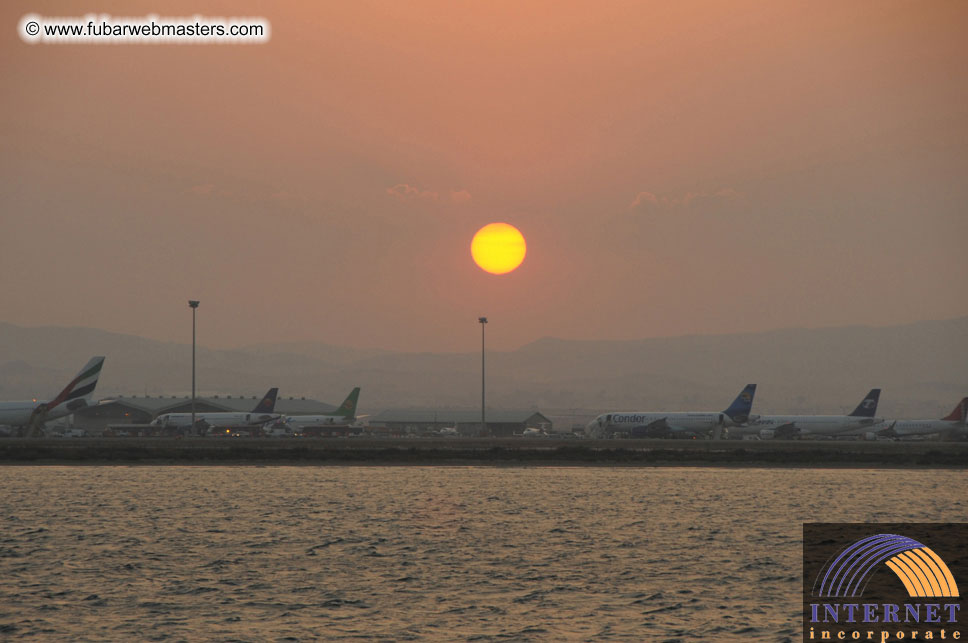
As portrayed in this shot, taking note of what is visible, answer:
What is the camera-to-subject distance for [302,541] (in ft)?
140

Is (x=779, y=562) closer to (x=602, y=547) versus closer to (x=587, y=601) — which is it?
(x=602, y=547)

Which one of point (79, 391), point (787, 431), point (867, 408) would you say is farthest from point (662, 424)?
point (79, 391)

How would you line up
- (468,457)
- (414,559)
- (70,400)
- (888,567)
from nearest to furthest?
1. (888,567)
2. (414,559)
3. (468,457)
4. (70,400)

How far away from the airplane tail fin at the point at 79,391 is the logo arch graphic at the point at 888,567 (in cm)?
13897

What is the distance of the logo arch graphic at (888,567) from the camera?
32.1 metres

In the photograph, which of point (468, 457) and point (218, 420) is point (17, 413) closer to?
point (218, 420)

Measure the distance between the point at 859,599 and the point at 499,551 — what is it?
14655mm

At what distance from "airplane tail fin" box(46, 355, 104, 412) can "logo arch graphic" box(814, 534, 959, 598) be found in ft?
456

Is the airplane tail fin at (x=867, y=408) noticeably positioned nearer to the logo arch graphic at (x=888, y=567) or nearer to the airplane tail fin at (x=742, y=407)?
the airplane tail fin at (x=742, y=407)

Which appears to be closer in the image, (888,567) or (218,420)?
(888,567)

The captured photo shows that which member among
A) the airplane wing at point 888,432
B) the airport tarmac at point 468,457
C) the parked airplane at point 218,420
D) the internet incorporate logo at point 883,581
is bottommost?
the internet incorporate logo at point 883,581

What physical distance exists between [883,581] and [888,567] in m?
3.35

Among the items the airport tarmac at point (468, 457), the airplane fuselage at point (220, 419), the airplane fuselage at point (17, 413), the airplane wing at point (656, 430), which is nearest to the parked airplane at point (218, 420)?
the airplane fuselage at point (220, 419)

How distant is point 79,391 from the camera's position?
516 ft
